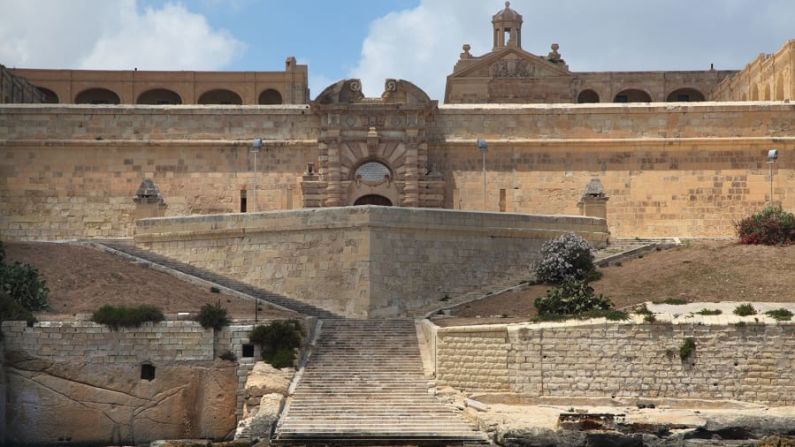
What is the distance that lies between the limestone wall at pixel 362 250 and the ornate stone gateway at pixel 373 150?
6.13m

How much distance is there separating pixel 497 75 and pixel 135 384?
27.6m

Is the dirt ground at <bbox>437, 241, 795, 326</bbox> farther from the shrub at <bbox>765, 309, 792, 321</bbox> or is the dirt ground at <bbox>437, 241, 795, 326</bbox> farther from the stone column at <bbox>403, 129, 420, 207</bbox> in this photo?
the stone column at <bbox>403, 129, 420, 207</bbox>

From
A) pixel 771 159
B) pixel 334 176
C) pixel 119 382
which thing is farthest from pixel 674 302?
pixel 334 176

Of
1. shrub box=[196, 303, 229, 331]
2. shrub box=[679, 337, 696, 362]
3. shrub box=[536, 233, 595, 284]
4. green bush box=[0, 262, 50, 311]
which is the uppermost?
shrub box=[536, 233, 595, 284]

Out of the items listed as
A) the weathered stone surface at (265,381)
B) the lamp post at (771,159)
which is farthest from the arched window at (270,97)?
the weathered stone surface at (265,381)

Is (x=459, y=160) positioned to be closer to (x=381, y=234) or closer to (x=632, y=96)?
(x=381, y=234)

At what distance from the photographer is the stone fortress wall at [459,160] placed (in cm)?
4134

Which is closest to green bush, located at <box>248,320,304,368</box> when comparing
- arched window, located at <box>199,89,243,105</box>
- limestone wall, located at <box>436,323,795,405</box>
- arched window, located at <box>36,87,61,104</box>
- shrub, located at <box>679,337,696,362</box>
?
limestone wall, located at <box>436,323,795,405</box>

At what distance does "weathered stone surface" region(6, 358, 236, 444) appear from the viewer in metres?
27.6

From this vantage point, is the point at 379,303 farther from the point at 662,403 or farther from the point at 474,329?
the point at 662,403

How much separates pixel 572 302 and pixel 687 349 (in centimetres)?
288

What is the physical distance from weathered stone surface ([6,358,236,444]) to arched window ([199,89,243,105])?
29.9m

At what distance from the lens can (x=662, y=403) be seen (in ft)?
89.4

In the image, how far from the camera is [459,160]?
4169 cm
